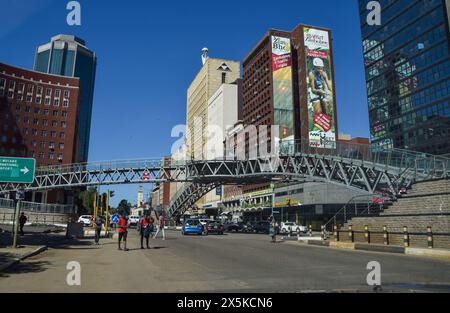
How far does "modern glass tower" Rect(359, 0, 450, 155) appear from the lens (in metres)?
76.5

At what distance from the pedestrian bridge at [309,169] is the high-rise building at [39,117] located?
2356 centimetres

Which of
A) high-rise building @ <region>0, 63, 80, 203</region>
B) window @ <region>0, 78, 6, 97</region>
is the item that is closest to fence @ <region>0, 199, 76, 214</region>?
high-rise building @ <region>0, 63, 80, 203</region>

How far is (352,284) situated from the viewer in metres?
8.79

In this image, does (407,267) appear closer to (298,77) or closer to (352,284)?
(352,284)

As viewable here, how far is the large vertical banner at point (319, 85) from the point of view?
362 feet

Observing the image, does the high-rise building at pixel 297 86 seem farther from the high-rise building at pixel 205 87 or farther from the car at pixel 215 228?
the car at pixel 215 228

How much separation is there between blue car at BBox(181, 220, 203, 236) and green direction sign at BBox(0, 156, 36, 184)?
21793mm

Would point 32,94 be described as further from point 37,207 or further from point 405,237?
point 405,237

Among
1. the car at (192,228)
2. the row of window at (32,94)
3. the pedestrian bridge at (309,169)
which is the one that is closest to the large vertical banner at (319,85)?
the pedestrian bridge at (309,169)

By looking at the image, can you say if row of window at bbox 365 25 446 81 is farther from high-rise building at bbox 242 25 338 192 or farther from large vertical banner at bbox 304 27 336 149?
high-rise building at bbox 242 25 338 192
